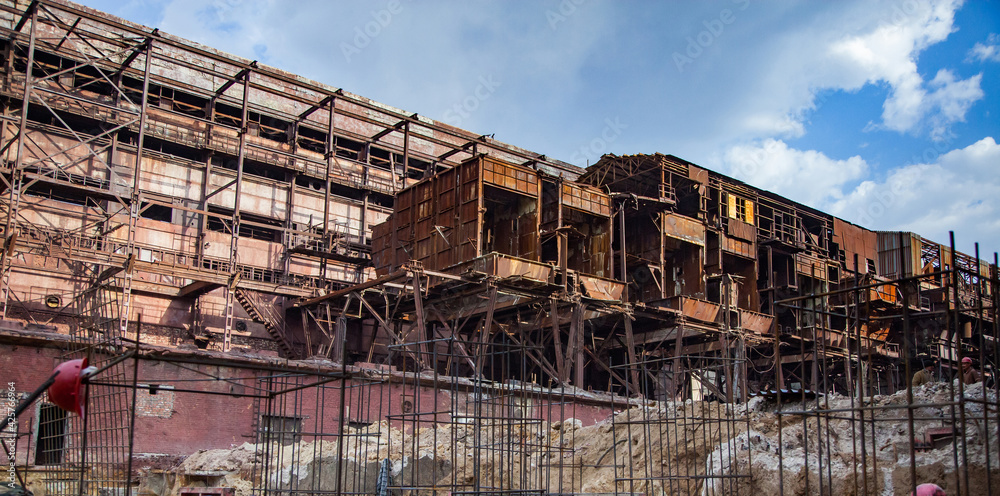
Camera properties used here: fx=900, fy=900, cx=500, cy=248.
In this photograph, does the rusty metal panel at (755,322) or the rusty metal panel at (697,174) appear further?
the rusty metal panel at (697,174)

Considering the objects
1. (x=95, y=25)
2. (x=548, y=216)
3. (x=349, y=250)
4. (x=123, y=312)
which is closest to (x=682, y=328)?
(x=548, y=216)

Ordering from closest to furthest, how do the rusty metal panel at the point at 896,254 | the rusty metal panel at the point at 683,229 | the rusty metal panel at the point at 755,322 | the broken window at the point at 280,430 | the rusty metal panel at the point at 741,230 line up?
1. the broken window at the point at 280,430
2. the rusty metal panel at the point at 683,229
3. the rusty metal panel at the point at 755,322
4. the rusty metal panel at the point at 741,230
5. the rusty metal panel at the point at 896,254

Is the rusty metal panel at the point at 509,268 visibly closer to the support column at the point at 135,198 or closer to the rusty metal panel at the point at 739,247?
the support column at the point at 135,198

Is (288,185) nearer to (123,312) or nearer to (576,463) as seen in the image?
(123,312)

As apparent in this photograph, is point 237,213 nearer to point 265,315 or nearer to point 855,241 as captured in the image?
point 265,315

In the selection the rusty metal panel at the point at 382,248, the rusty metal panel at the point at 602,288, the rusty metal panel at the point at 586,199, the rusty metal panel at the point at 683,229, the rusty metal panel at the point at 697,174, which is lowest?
the rusty metal panel at the point at 602,288

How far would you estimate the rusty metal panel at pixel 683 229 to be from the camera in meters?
37.2

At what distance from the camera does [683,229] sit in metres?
37.7

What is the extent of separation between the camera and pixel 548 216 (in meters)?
34.5

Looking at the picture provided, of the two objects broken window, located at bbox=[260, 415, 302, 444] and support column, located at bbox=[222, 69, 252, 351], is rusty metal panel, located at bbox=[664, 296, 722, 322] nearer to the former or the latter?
broken window, located at bbox=[260, 415, 302, 444]

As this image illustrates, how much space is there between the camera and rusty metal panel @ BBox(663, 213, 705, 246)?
37156 mm

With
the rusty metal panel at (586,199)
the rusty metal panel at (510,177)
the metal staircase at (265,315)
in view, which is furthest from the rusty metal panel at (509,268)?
the metal staircase at (265,315)

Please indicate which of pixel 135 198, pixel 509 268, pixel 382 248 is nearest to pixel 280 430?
pixel 509 268

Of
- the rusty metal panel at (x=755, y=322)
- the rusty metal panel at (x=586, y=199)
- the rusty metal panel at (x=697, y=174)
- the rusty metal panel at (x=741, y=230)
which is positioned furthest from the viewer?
the rusty metal panel at (x=741, y=230)
